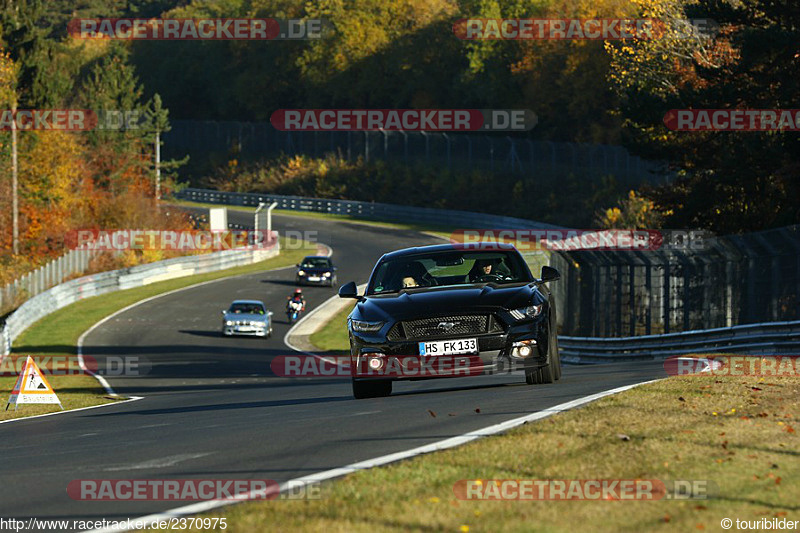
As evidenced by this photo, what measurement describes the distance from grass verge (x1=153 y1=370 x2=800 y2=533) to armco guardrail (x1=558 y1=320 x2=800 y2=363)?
11.8 metres

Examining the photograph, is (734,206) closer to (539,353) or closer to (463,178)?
(539,353)

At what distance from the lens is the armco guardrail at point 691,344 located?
2314cm

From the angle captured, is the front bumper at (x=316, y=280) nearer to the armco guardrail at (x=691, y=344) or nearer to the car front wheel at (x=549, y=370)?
the armco guardrail at (x=691, y=344)

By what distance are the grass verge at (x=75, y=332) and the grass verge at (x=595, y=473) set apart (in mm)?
11774

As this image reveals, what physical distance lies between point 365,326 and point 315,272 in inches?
1766

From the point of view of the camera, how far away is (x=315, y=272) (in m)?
58.8

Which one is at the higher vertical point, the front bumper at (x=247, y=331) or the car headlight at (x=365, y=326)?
the car headlight at (x=365, y=326)

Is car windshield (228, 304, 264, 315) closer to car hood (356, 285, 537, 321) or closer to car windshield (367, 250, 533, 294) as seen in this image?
car windshield (367, 250, 533, 294)

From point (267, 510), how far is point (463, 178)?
287ft

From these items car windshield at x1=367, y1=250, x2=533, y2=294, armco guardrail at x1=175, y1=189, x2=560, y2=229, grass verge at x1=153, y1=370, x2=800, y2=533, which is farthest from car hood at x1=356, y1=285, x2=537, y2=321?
armco guardrail at x1=175, y1=189, x2=560, y2=229

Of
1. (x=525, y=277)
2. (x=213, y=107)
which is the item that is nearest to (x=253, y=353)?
(x=525, y=277)

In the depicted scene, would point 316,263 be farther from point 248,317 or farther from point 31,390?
point 31,390

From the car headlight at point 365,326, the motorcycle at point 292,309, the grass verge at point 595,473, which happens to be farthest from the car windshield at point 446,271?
the motorcycle at point 292,309

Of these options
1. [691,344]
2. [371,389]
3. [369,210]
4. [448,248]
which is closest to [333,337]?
[691,344]
